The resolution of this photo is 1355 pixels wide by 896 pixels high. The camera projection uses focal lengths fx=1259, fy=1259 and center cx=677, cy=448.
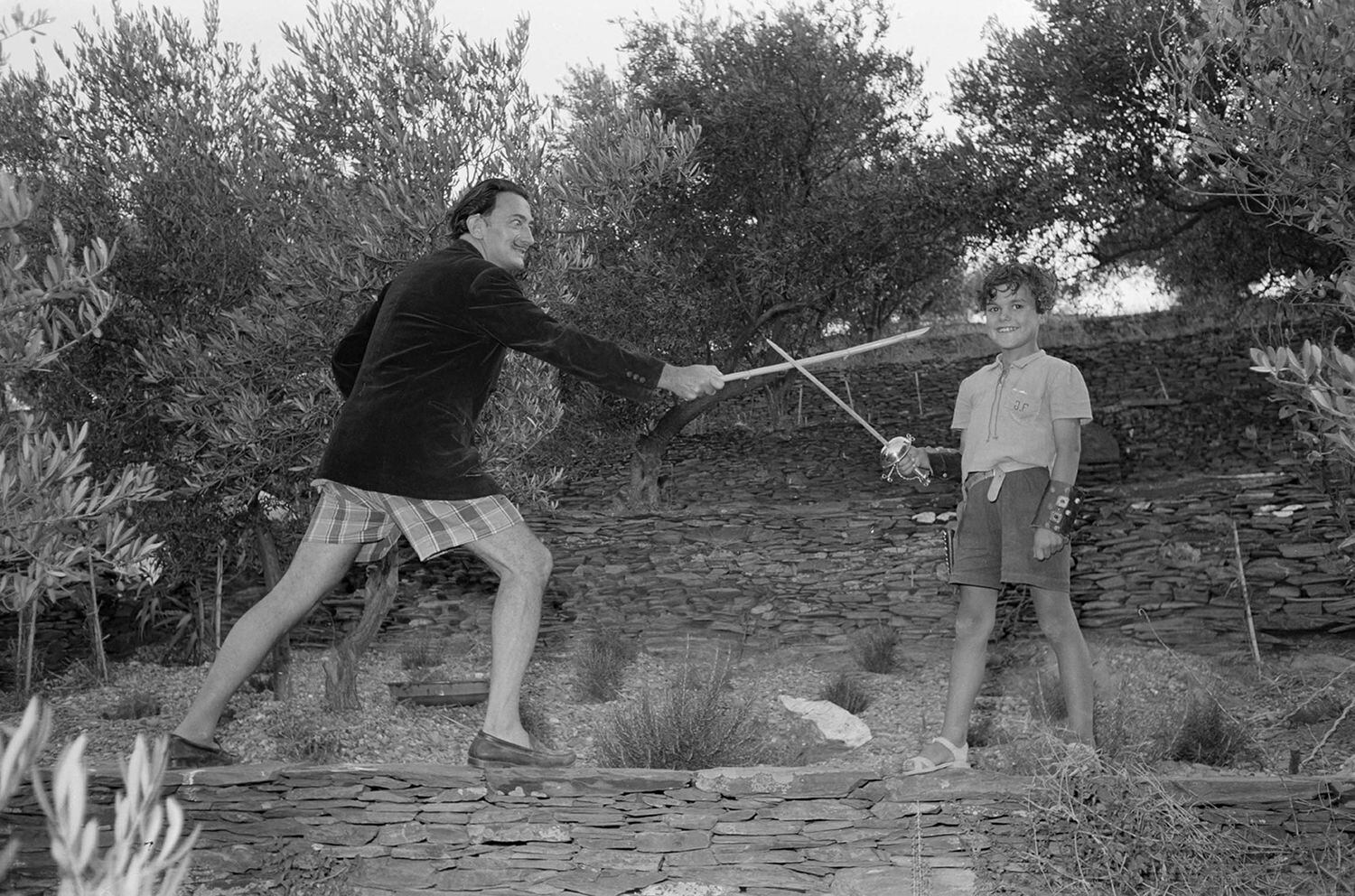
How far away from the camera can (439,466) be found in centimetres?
429

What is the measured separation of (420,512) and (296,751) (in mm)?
2416

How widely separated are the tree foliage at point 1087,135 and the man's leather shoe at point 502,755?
423 inches

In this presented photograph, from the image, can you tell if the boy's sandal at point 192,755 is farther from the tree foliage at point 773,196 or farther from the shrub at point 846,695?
the tree foliage at point 773,196

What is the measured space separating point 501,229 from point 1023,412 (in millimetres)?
2079

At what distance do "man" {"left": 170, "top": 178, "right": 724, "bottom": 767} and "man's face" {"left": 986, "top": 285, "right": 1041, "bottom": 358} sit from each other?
1.34 m

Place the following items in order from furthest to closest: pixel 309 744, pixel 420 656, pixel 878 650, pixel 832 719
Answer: pixel 420 656, pixel 878 650, pixel 832 719, pixel 309 744

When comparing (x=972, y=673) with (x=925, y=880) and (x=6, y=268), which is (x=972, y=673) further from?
(x=6, y=268)

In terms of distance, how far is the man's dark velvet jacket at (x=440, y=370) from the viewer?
4262mm

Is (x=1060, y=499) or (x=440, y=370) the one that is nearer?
(x=440, y=370)

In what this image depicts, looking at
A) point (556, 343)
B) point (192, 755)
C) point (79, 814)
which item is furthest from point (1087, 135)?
point (79, 814)

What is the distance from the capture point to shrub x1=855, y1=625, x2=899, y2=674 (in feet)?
29.2

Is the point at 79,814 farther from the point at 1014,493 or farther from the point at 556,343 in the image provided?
the point at 1014,493

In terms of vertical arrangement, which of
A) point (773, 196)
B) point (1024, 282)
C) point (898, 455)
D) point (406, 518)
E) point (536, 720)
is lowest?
point (536, 720)

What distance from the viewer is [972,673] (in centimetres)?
464
